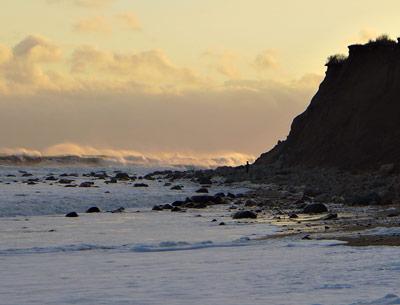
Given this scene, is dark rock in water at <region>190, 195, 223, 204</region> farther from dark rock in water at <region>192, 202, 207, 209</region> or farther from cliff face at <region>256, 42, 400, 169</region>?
cliff face at <region>256, 42, 400, 169</region>

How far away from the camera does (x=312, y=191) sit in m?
36.2

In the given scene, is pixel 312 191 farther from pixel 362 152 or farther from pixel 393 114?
pixel 393 114

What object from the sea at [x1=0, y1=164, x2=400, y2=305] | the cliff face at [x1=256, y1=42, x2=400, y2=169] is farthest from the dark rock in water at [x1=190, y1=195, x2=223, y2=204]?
the cliff face at [x1=256, y1=42, x2=400, y2=169]

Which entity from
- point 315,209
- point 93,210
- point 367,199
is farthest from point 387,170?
point 93,210

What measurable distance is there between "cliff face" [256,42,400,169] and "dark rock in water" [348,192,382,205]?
1958 centimetres

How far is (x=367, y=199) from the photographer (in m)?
28.1

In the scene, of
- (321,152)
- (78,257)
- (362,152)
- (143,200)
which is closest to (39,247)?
(78,257)

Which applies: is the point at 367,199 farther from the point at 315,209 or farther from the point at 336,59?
the point at 336,59

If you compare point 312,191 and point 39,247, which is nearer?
point 39,247

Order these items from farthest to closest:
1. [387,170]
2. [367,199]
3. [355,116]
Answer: [355,116] → [387,170] → [367,199]

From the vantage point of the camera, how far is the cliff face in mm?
52500

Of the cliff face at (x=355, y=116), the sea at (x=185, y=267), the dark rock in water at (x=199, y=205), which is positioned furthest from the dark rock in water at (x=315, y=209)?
the cliff face at (x=355, y=116)

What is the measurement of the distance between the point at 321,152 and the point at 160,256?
46103 mm

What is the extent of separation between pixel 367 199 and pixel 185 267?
16.8 m
